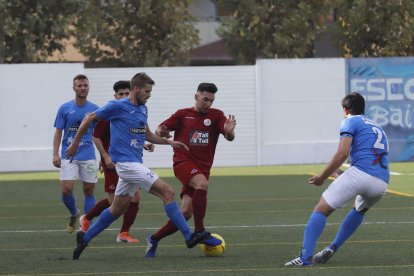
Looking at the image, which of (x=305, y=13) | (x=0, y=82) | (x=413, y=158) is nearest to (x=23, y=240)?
(x=0, y=82)

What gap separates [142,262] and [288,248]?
1.89 meters

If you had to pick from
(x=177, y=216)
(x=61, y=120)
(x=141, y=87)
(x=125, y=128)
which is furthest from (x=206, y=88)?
(x=61, y=120)

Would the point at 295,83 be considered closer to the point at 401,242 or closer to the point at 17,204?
the point at 17,204

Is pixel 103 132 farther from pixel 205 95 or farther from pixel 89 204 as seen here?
pixel 205 95

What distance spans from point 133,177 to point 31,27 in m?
28.4

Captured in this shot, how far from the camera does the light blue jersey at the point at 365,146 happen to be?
12195 millimetres

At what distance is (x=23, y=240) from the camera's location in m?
15.5

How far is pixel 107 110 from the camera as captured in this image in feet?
43.2

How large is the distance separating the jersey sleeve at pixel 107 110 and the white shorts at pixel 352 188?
2.43 m

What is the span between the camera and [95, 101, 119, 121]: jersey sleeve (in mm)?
13156

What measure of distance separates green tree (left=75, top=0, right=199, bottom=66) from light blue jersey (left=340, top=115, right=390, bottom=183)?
1292 inches

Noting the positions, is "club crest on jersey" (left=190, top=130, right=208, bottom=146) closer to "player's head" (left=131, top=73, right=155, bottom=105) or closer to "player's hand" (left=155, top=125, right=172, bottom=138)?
"player's hand" (left=155, top=125, right=172, bottom=138)

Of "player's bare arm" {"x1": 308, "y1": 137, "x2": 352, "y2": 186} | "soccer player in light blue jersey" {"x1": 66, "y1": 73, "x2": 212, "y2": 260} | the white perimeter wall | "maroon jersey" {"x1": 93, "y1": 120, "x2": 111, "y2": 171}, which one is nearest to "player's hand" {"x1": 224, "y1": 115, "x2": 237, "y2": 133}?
"soccer player in light blue jersey" {"x1": 66, "y1": 73, "x2": 212, "y2": 260}

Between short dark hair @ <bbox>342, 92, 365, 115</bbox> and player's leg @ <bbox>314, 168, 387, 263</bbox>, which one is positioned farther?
short dark hair @ <bbox>342, 92, 365, 115</bbox>
